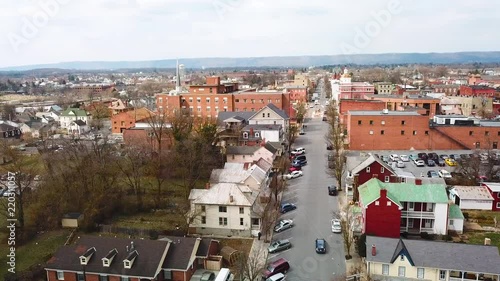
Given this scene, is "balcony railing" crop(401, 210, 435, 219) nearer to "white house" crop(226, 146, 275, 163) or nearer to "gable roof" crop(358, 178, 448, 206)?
"gable roof" crop(358, 178, 448, 206)

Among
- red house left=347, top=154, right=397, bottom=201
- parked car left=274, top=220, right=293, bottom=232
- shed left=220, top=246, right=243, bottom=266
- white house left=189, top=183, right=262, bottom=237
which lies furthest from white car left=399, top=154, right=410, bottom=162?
shed left=220, top=246, right=243, bottom=266

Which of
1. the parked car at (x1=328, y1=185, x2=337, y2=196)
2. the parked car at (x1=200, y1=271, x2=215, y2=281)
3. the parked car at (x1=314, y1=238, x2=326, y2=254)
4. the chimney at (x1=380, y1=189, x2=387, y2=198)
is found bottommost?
the parked car at (x1=200, y1=271, x2=215, y2=281)

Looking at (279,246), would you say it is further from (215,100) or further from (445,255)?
(215,100)

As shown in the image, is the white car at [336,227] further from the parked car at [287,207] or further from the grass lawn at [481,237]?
the grass lawn at [481,237]

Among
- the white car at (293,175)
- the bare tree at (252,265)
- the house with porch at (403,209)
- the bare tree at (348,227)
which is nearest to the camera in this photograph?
the bare tree at (252,265)

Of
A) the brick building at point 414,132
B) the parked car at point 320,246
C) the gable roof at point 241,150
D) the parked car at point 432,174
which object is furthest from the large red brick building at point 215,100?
the parked car at point 320,246

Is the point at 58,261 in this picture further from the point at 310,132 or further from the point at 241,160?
the point at 310,132
